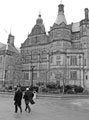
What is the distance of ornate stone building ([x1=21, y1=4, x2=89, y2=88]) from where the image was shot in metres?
53.3

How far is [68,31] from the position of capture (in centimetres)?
5841

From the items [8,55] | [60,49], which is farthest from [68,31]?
[8,55]

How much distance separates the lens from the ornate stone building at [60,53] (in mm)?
53281

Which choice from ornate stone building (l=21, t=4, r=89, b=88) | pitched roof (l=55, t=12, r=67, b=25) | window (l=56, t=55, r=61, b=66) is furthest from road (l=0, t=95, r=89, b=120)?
pitched roof (l=55, t=12, r=67, b=25)

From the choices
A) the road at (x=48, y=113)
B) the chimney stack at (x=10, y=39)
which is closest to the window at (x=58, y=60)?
the chimney stack at (x=10, y=39)

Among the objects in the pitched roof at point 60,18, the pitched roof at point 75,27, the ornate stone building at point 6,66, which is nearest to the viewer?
the pitched roof at point 60,18

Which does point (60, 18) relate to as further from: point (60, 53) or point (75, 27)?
point (60, 53)

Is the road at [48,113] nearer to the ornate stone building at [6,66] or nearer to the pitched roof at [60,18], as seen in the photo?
the pitched roof at [60,18]

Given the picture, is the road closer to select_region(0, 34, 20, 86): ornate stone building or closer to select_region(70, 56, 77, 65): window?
select_region(70, 56, 77, 65): window

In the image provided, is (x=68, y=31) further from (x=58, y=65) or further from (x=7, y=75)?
(x=7, y=75)

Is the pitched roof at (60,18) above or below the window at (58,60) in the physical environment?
above

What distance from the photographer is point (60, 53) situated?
54281 millimetres

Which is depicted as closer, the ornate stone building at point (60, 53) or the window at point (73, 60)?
the ornate stone building at point (60, 53)

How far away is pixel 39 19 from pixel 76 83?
96.0ft
